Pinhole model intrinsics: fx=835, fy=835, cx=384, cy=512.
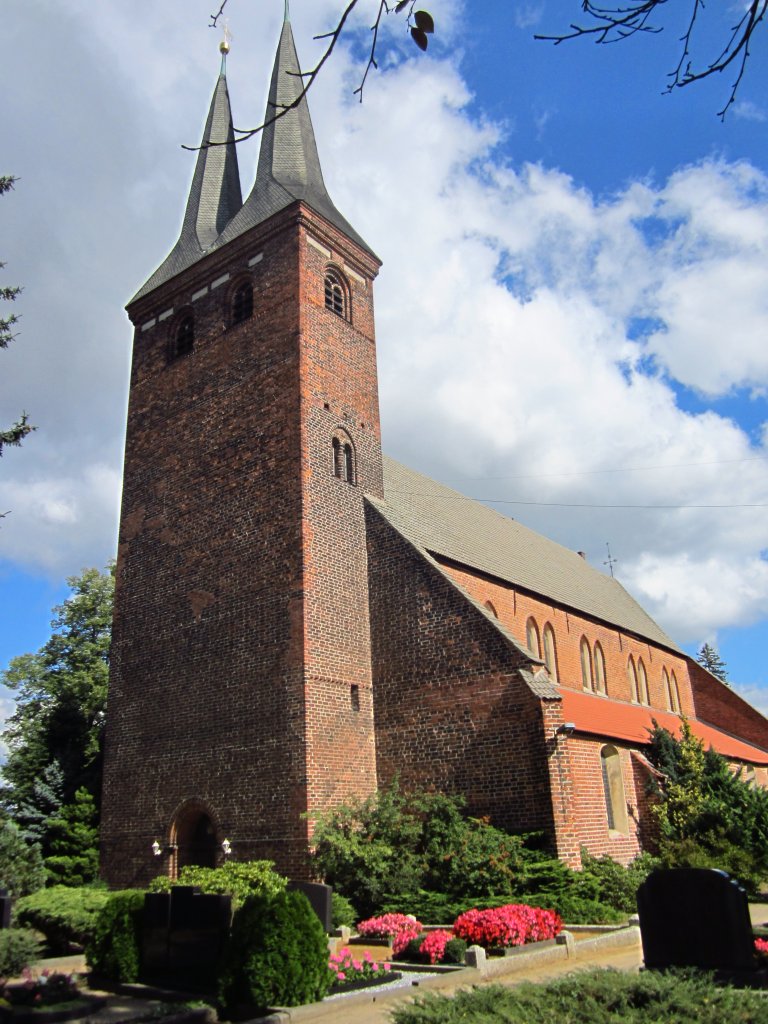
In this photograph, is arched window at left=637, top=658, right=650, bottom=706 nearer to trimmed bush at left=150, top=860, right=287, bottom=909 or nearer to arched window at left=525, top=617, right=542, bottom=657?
arched window at left=525, top=617, right=542, bottom=657

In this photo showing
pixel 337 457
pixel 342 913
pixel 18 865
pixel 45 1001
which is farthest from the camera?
pixel 337 457

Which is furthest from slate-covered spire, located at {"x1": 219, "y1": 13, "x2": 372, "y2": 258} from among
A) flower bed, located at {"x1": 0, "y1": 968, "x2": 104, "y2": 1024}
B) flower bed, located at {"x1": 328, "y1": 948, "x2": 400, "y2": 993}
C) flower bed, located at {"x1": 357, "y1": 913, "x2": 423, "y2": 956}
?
flower bed, located at {"x1": 0, "y1": 968, "x2": 104, "y2": 1024}

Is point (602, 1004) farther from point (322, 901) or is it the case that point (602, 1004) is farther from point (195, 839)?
point (195, 839)

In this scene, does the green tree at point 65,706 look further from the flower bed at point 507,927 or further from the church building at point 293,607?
the flower bed at point 507,927

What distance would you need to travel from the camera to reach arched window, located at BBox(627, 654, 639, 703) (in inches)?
1195

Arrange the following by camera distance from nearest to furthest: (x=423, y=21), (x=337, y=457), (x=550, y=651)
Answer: (x=423, y=21), (x=337, y=457), (x=550, y=651)

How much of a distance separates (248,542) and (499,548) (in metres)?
10.5

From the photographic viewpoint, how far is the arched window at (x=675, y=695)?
34000 mm

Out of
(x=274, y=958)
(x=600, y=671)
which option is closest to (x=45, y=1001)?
(x=274, y=958)

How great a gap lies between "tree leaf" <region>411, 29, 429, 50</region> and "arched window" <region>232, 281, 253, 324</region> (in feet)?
61.6

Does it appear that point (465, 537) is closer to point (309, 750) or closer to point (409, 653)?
point (409, 653)

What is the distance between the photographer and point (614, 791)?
1953 cm

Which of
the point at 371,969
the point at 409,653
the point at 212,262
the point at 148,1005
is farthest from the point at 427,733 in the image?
the point at 212,262

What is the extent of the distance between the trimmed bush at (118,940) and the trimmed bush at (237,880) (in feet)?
9.00
